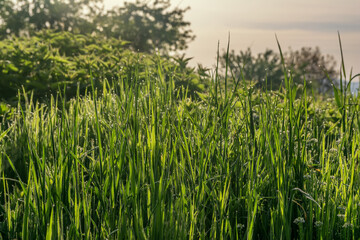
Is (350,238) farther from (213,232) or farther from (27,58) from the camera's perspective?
(27,58)

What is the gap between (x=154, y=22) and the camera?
13016 millimetres

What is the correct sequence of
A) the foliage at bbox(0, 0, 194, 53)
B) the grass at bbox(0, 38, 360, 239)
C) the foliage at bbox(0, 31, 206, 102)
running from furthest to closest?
the foliage at bbox(0, 0, 194, 53)
the foliage at bbox(0, 31, 206, 102)
the grass at bbox(0, 38, 360, 239)

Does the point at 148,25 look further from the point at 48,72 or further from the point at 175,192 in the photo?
the point at 175,192

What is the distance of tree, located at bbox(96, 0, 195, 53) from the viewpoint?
12133mm

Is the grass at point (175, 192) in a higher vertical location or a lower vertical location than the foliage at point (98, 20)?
lower

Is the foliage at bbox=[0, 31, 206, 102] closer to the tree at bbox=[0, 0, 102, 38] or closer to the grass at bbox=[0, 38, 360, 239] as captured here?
the grass at bbox=[0, 38, 360, 239]

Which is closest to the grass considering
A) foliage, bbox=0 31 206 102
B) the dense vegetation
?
the dense vegetation

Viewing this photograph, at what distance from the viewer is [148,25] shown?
1278 centimetres

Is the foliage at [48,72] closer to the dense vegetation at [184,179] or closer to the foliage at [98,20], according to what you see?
the dense vegetation at [184,179]

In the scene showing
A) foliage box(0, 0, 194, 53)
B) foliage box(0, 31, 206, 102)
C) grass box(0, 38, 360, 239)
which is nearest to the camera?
grass box(0, 38, 360, 239)

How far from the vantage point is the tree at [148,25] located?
39.8 ft

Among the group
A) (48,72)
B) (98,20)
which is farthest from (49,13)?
(48,72)

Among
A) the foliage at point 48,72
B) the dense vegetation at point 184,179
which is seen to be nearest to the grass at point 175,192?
the dense vegetation at point 184,179

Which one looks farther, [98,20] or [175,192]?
[98,20]
